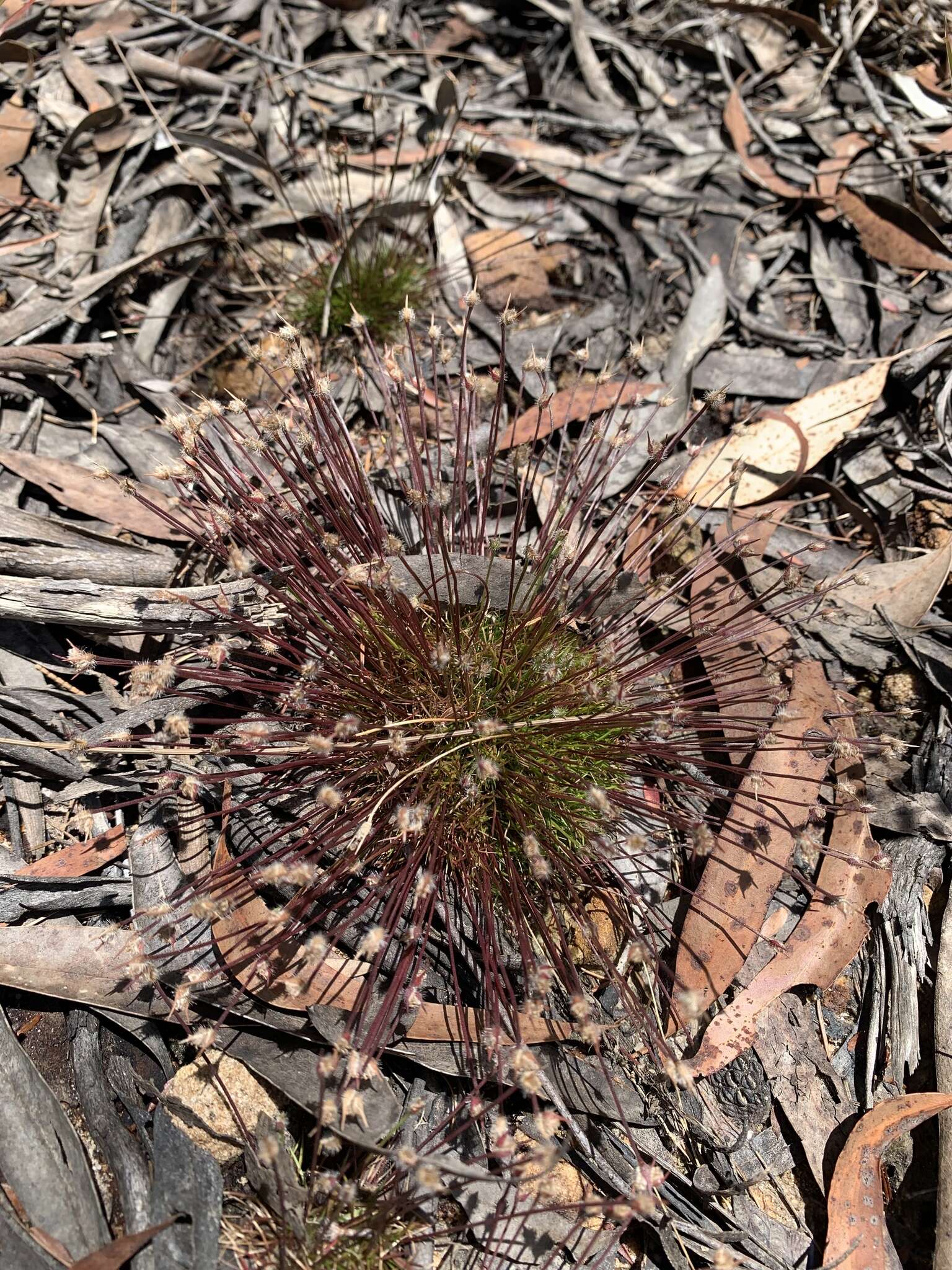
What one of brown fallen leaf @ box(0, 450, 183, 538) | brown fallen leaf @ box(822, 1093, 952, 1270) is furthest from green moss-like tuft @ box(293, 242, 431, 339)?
brown fallen leaf @ box(822, 1093, 952, 1270)

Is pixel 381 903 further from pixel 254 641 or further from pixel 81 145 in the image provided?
pixel 81 145

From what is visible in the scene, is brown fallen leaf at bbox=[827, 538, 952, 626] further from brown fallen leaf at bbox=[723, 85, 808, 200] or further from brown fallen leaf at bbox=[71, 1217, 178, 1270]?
brown fallen leaf at bbox=[71, 1217, 178, 1270]

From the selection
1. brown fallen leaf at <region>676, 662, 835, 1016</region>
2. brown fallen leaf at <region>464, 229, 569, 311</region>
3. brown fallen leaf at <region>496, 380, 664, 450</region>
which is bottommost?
brown fallen leaf at <region>676, 662, 835, 1016</region>

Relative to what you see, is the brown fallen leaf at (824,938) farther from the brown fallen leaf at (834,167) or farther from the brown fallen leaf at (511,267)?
the brown fallen leaf at (834,167)

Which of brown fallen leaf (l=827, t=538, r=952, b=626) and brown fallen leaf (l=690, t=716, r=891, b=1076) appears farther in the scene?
brown fallen leaf (l=827, t=538, r=952, b=626)

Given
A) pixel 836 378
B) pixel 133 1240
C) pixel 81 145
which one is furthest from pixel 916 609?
pixel 81 145

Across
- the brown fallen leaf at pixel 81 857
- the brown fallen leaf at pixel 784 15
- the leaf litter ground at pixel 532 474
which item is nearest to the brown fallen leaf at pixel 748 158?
the leaf litter ground at pixel 532 474
